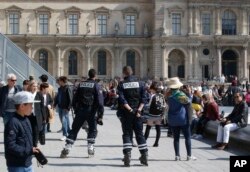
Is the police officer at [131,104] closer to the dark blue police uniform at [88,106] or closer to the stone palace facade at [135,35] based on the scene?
the dark blue police uniform at [88,106]

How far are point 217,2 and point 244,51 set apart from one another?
582cm

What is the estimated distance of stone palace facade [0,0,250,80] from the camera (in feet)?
208

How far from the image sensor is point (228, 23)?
64.1 metres

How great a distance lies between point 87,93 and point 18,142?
6771mm

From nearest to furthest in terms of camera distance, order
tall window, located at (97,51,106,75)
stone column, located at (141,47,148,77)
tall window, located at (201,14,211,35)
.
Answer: tall window, located at (201,14,211,35), stone column, located at (141,47,148,77), tall window, located at (97,51,106,75)

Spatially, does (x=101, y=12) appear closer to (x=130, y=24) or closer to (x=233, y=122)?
(x=130, y=24)

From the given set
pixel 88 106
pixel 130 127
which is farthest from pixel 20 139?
pixel 88 106

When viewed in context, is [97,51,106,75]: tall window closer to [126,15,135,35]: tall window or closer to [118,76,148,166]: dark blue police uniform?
[126,15,135,35]: tall window

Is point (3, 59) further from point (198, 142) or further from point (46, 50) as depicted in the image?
point (46, 50)

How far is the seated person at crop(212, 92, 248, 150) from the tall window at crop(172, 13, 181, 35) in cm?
4731

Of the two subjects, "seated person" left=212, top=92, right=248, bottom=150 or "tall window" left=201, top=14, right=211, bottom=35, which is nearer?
"seated person" left=212, top=92, right=248, bottom=150

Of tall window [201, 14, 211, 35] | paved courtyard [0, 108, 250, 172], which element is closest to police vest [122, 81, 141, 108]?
paved courtyard [0, 108, 250, 172]

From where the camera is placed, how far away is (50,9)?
2569 inches

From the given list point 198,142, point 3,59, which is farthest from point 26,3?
point 198,142
